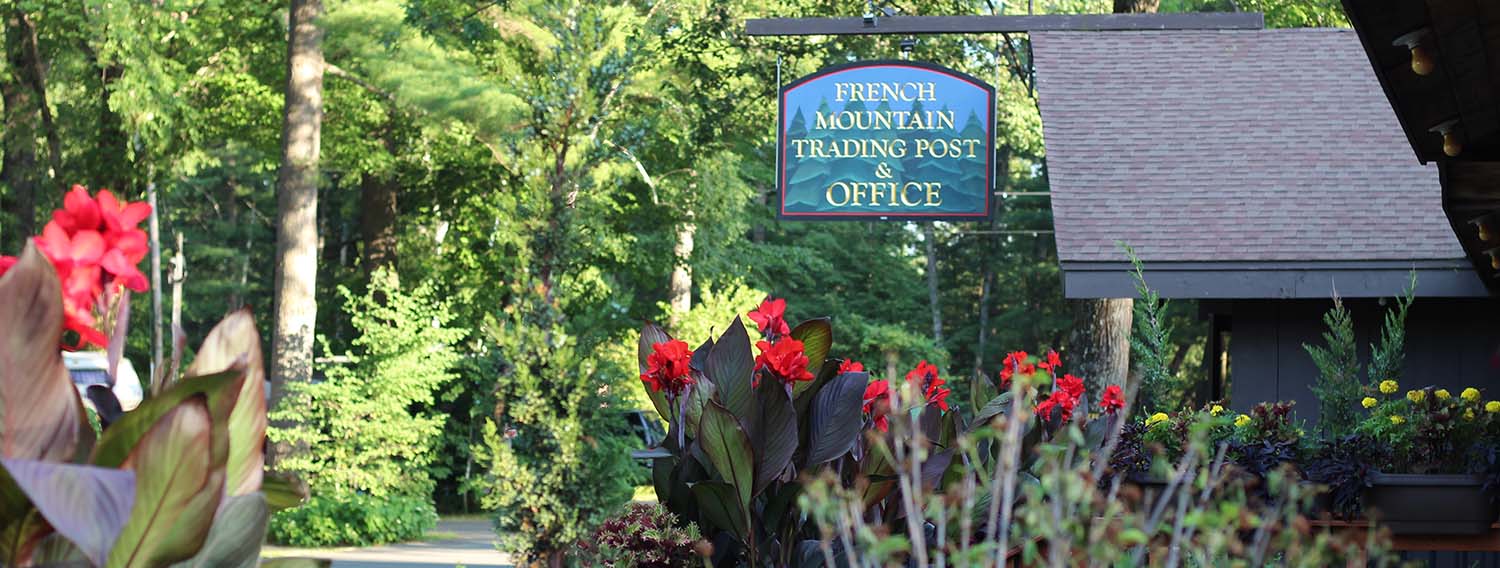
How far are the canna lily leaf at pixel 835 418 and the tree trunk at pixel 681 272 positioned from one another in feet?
57.9

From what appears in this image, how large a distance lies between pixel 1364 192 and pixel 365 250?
17782 mm

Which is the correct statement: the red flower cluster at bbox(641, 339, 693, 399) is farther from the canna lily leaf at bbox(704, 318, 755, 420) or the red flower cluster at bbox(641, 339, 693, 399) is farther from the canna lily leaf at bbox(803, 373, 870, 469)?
the canna lily leaf at bbox(803, 373, 870, 469)

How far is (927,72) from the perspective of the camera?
1131 cm

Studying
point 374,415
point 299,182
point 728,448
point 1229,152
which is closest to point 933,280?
point 299,182

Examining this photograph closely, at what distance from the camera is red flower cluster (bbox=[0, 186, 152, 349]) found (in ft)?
8.64

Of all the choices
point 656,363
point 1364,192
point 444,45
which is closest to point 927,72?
point 1364,192

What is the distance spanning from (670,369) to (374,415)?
13289 mm

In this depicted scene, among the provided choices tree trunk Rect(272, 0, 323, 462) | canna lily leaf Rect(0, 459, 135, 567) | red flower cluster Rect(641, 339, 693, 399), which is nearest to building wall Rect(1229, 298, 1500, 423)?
red flower cluster Rect(641, 339, 693, 399)

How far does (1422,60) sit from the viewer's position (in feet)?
16.7

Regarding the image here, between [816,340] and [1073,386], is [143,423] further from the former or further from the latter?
[1073,386]

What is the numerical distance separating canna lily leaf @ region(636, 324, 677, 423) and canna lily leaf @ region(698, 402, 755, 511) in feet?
1.94

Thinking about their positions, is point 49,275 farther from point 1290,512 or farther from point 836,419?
point 836,419

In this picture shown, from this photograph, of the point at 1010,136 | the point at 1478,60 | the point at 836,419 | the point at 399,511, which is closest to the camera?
the point at 1478,60

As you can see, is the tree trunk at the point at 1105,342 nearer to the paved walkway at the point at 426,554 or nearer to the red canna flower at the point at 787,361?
the paved walkway at the point at 426,554
